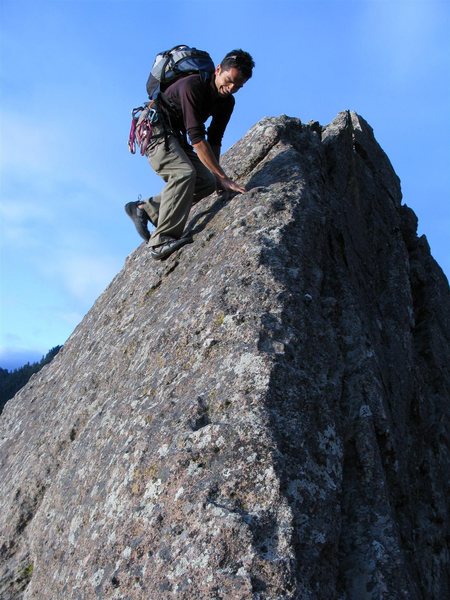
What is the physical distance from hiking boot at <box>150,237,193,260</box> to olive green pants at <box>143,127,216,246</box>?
0.30 ft

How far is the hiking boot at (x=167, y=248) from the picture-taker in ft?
36.0

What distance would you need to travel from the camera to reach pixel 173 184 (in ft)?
36.3

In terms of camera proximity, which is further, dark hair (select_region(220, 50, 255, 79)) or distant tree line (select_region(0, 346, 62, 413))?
distant tree line (select_region(0, 346, 62, 413))

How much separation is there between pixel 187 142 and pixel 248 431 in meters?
6.97

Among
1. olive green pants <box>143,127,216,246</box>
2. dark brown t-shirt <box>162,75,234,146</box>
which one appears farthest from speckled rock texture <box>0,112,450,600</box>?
dark brown t-shirt <box>162,75,234,146</box>

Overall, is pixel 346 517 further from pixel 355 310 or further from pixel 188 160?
pixel 188 160

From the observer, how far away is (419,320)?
14195mm

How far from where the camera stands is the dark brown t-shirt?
1029 cm

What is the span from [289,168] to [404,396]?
425 centimetres

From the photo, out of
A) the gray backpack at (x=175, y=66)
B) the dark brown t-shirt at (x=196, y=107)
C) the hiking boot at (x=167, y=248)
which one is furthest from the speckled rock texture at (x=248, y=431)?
the gray backpack at (x=175, y=66)

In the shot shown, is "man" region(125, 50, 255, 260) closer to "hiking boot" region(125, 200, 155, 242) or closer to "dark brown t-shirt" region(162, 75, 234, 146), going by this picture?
"dark brown t-shirt" region(162, 75, 234, 146)

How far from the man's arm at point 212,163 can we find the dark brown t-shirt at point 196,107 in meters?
0.11

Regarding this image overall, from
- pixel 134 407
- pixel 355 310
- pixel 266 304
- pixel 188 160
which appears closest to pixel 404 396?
pixel 355 310

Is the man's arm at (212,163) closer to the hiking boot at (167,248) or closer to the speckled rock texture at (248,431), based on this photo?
the speckled rock texture at (248,431)
